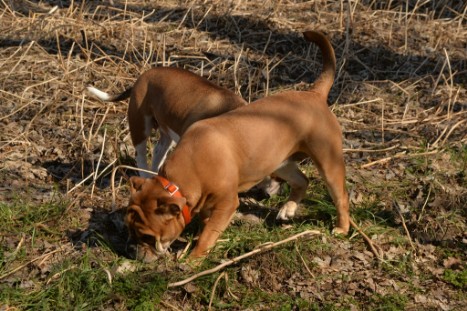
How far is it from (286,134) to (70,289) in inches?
77.7

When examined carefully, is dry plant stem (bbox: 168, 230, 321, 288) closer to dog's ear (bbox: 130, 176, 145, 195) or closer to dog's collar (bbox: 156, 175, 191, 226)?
dog's collar (bbox: 156, 175, 191, 226)

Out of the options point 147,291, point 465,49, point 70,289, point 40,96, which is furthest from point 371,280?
point 465,49


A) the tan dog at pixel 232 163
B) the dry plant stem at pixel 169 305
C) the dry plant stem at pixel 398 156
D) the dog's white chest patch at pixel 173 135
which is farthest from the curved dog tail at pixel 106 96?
the dry plant stem at pixel 169 305

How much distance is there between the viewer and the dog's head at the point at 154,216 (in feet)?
17.1

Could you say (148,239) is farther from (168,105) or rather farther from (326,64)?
(326,64)

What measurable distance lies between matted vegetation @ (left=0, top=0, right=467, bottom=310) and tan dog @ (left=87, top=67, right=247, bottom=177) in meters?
0.31

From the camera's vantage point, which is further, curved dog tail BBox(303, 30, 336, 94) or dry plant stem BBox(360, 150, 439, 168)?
dry plant stem BBox(360, 150, 439, 168)

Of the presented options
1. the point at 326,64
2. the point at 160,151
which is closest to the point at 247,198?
the point at 160,151

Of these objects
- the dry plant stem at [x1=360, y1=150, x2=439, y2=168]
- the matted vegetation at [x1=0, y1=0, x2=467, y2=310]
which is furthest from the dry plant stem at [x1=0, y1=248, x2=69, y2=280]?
the dry plant stem at [x1=360, y1=150, x2=439, y2=168]

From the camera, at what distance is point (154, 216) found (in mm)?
5262

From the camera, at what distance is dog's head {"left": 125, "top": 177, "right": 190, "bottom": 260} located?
521cm

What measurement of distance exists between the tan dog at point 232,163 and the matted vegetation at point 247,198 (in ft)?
0.96

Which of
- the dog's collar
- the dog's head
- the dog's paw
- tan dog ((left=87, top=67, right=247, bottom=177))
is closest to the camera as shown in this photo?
the dog's head

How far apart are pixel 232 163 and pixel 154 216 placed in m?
0.73
